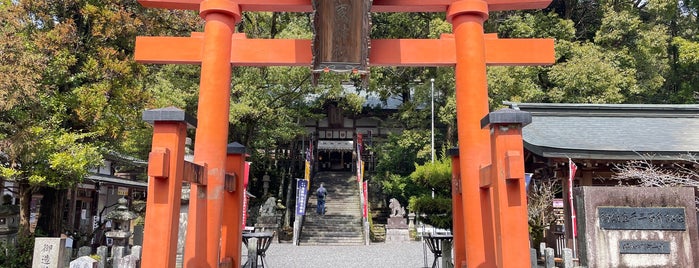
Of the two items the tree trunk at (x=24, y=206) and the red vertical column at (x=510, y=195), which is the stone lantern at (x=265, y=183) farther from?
the red vertical column at (x=510, y=195)

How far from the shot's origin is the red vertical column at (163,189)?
435 cm

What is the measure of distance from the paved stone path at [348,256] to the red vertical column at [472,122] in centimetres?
635

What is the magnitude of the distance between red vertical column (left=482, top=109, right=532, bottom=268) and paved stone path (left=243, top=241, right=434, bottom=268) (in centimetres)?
757

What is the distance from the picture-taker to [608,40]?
67.8 feet

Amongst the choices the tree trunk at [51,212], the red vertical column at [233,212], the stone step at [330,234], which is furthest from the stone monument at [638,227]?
the stone step at [330,234]

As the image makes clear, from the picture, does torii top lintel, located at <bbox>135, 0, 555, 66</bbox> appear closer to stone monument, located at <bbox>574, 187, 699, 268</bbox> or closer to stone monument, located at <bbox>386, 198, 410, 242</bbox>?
stone monument, located at <bbox>574, 187, 699, 268</bbox>

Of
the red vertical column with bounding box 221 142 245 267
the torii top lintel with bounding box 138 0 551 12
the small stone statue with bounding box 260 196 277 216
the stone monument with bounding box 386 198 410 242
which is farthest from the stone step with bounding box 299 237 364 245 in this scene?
the torii top lintel with bounding box 138 0 551 12

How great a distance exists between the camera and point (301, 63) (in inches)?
254

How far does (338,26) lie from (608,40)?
61.5 feet

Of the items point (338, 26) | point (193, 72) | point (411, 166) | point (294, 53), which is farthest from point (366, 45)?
point (411, 166)

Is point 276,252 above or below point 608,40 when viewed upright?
below

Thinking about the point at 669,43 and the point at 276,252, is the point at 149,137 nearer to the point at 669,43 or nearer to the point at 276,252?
the point at 276,252

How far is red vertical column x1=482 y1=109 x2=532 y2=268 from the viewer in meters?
4.28

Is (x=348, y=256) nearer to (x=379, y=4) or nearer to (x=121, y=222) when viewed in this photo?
(x=121, y=222)
